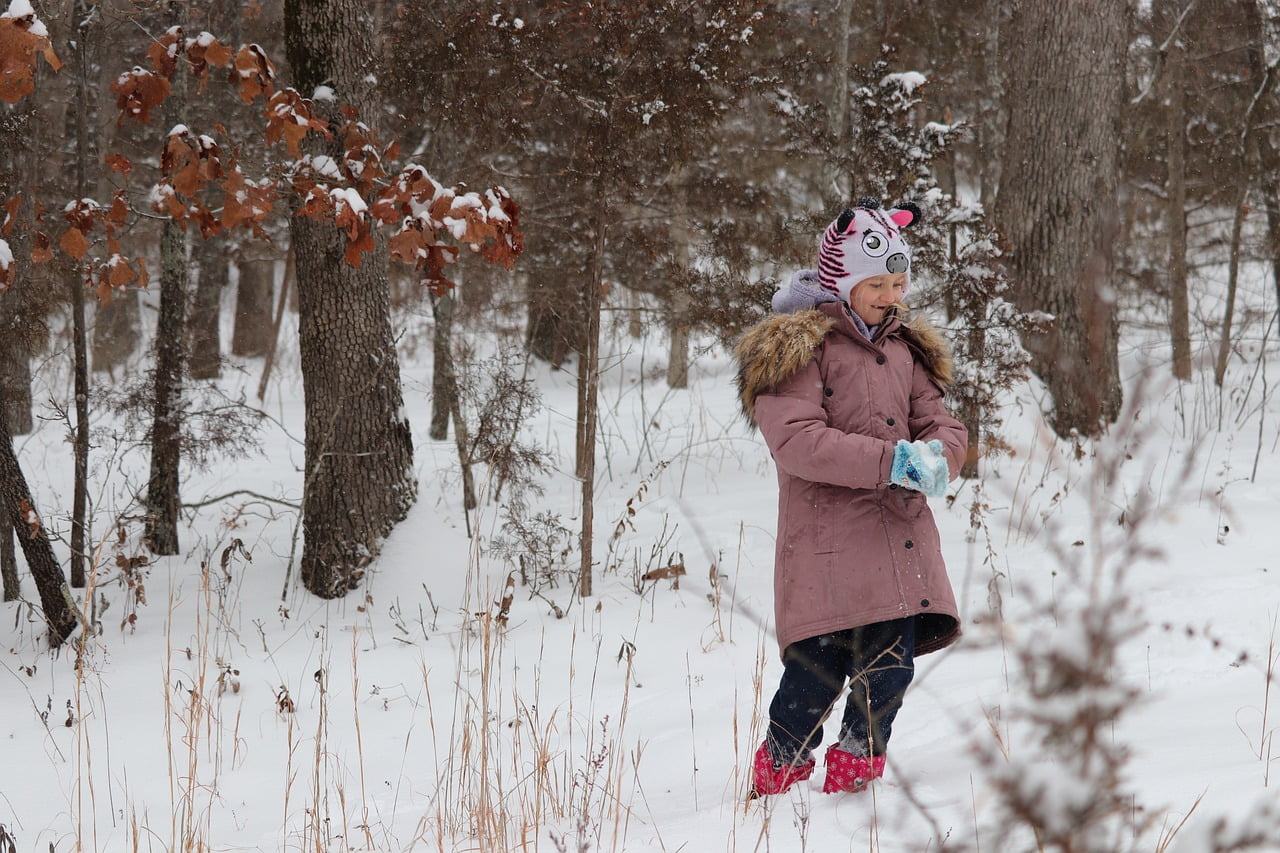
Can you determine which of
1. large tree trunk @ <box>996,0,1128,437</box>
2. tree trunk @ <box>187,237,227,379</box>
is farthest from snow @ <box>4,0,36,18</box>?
tree trunk @ <box>187,237,227,379</box>

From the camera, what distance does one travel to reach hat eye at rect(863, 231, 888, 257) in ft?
9.03

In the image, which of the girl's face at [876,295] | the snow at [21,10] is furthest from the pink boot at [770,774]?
the snow at [21,10]

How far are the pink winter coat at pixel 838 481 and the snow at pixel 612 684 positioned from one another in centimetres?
23

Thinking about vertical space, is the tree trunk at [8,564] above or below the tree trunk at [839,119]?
below

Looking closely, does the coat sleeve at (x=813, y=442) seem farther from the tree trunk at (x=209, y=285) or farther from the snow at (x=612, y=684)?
the tree trunk at (x=209, y=285)

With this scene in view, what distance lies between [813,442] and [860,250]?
0.59 m

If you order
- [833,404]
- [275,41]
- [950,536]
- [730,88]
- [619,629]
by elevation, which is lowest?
[619,629]

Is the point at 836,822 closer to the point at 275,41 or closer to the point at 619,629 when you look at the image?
the point at 619,629

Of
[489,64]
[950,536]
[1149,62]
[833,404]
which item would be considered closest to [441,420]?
[489,64]

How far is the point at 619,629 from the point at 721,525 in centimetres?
145

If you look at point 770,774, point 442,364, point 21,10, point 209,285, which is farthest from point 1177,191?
point 209,285

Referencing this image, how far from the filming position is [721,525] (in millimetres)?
6211

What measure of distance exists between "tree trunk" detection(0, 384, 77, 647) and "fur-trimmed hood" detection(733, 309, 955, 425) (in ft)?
12.3

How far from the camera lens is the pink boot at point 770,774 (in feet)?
9.09
